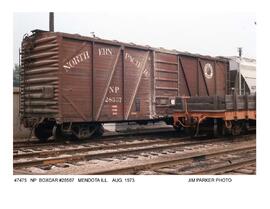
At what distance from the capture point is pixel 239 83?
734 inches

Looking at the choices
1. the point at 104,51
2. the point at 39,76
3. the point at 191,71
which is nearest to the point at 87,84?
the point at 104,51

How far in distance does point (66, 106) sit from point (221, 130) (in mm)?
5516

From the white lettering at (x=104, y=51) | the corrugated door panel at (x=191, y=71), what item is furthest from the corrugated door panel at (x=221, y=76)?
the white lettering at (x=104, y=51)

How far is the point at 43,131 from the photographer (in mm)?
12836

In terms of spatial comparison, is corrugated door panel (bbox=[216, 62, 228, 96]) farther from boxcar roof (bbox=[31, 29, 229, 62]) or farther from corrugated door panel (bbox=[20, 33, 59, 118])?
corrugated door panel (bbox=[20, 33, 59, 118])

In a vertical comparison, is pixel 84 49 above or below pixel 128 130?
above

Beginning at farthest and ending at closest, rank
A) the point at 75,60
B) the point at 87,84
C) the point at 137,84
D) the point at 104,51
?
the point at 137,84
the point at 104,51
the point at 87,84
the point at 75,60

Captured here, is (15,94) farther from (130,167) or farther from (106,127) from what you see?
(130,167)

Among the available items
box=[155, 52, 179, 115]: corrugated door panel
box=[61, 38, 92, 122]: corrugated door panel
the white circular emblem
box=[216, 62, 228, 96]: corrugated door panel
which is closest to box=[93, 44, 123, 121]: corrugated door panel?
box=[61, 38, 92, 122]: corrugated door panel

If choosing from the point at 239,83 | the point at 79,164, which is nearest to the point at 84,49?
the point at 79,164

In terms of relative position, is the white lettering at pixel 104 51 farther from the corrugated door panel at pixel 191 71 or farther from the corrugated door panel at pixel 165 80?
the corrugated door panel at pixel 191 71

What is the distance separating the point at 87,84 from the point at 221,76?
7.86 metres

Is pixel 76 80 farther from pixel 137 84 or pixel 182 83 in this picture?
pixel 182 83

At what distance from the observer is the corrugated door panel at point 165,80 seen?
1489cm
